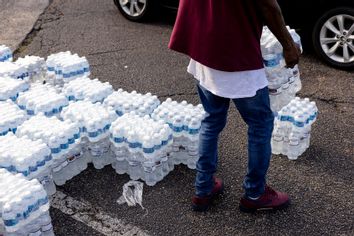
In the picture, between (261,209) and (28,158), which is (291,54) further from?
(28,158)

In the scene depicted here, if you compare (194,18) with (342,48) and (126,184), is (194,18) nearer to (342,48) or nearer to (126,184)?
(126,184)

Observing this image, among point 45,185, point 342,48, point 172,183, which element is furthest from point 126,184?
point 342,48

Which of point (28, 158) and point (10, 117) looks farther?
point (10, 117)

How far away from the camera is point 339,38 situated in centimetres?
550

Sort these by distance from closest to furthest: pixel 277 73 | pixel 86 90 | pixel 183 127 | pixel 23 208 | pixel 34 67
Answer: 1. pixel 23 208
2. pixel 277 73
3. pixel 183 127
4. pixel 86 90
5. pixel 34 67

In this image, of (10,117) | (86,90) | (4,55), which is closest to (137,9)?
(4,55)

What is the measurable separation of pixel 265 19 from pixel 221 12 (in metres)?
0.25

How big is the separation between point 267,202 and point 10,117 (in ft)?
6.93

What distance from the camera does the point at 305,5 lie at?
5586 mm

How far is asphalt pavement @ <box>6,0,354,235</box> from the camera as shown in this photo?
3539mm

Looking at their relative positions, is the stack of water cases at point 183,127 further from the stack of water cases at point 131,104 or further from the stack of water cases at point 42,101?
the stack of water cases at point 42,101

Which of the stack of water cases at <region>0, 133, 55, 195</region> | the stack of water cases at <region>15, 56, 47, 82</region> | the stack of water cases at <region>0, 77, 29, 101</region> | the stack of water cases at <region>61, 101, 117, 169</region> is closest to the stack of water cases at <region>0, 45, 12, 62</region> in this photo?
the stack of water cases at <region>15, 56, 47, 82</region>

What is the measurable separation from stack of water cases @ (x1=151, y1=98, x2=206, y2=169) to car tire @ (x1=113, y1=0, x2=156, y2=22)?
3.13 m

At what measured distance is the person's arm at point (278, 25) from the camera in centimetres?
276
